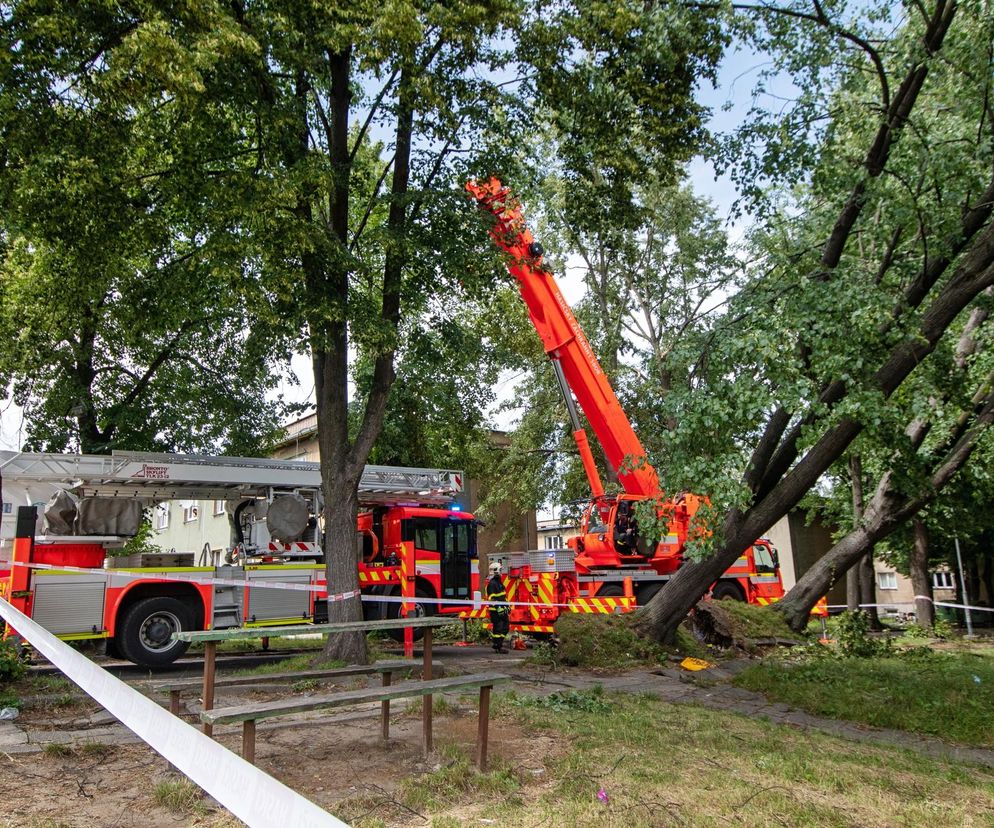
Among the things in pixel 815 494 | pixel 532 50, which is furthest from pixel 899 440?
pixel 815 494

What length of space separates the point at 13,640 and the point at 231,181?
5868mm

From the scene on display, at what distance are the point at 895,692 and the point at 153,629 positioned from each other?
10017 millimetres

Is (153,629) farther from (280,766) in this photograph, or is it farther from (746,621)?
(746,621)

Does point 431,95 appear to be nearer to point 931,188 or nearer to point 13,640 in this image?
point 931,188

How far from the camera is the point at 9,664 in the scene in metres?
8.44

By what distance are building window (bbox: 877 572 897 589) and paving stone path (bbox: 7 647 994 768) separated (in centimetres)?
2489

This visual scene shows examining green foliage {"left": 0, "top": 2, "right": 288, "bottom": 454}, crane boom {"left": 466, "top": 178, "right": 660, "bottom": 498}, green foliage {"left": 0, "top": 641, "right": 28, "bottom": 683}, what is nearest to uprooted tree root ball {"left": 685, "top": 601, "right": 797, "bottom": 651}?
crane boom {"left": 466, "top": 178, "right": 660, "bottom": 498}

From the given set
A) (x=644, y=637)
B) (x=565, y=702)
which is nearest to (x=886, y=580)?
(x=644, y=637)

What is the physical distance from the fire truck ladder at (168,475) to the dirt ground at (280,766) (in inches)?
194

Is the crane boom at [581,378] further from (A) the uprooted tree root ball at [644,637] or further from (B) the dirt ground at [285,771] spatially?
(B) the dirt ground at [285,771]

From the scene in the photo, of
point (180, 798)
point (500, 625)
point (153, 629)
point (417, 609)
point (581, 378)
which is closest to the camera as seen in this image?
point (180, 798)

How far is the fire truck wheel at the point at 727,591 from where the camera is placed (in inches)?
676

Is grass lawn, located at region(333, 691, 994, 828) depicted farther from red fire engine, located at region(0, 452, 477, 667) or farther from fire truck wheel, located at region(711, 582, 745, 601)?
fire truck wheel, located at region(711, 582, 745, 601)

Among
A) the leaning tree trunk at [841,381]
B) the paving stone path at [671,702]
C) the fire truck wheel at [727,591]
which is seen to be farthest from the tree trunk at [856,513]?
the leaning tree trunk at [841,381]
